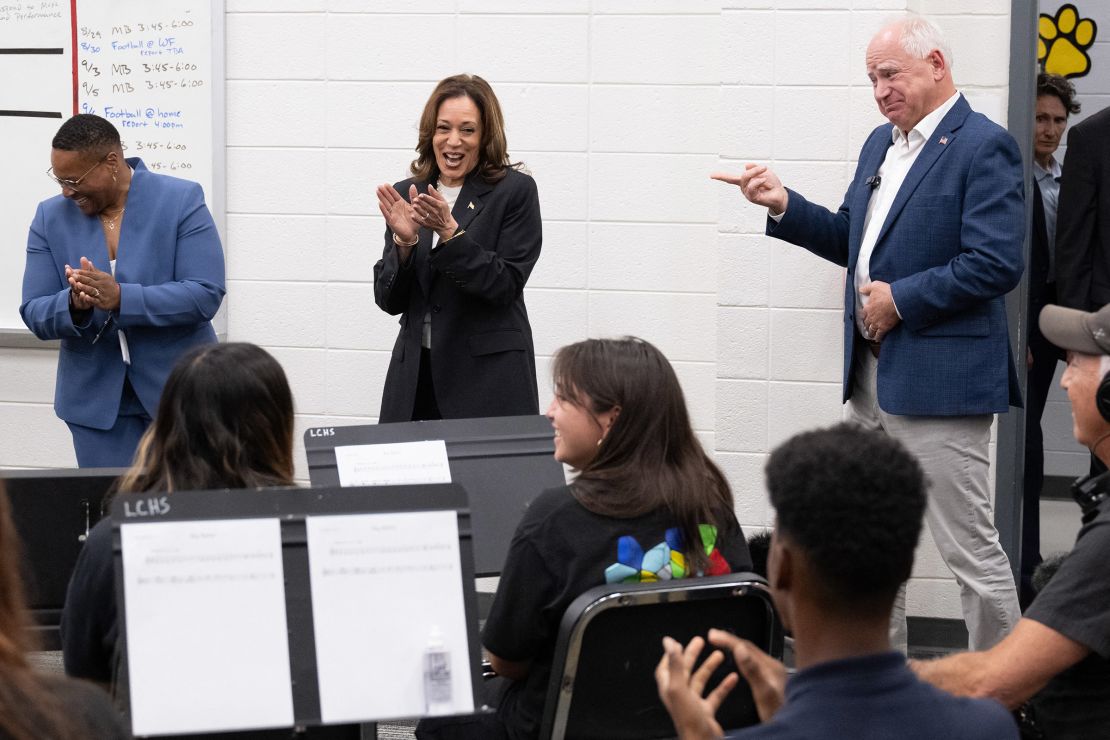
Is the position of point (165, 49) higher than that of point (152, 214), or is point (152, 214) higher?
point (165, 49)

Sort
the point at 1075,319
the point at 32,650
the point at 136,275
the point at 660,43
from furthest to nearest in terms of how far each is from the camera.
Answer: the point at 660,43
the point at 136,275
the point at 1075,319
the point at 32,650

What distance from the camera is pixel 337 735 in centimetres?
214

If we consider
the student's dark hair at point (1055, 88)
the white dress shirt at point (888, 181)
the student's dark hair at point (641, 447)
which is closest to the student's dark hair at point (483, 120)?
the white dress shirt at point (888, 181)

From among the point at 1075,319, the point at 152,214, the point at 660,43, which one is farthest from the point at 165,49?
the point at 1075,319

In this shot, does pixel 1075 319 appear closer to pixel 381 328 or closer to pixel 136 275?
pixel 136 275

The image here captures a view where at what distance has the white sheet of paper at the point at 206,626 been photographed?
5.89ft

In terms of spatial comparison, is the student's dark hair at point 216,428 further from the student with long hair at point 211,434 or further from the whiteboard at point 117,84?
the whiteboard at point 117,84

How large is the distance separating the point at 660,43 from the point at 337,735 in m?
2.78

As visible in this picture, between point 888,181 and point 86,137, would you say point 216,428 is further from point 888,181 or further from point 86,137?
point 888,181

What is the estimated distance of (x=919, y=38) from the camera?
138 inches

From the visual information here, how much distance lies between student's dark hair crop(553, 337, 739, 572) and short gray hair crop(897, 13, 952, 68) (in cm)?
149

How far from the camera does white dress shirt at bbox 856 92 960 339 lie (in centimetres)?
354

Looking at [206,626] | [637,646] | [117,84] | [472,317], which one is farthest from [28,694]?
[117,84]

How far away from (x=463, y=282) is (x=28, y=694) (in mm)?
2439
